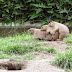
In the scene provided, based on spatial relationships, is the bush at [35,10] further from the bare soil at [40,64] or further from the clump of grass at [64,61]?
the clump of grass at [64,61]

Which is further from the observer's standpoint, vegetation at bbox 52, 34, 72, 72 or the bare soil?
vegetation at bbox 52, 34, 72, 72

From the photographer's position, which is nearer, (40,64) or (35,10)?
(40,64)

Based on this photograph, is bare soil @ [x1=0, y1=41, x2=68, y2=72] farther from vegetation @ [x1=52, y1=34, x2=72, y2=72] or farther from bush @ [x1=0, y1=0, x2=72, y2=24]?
bush @ [x1=0, y1=0, x2=72, y2=24]

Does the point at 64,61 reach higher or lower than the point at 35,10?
lower

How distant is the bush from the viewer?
10.7m

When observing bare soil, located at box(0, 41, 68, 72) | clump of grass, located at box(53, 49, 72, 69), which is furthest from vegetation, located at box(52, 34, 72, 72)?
bare soil, located at box(0, 41, 68, 72)

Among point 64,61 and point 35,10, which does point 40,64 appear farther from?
point 35,10

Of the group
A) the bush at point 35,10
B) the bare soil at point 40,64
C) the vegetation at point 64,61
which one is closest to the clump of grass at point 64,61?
the vegetation at point 64,61

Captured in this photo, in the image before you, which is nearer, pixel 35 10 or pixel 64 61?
pixel 64 61

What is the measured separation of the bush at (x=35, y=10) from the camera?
1068cm

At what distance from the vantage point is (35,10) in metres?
10.9

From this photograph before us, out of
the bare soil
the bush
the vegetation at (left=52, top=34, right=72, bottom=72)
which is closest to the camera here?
the bare soil

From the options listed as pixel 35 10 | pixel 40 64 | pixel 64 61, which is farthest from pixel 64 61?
pixel 35 10

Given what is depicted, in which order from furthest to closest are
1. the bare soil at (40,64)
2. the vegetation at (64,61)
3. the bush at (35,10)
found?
the bush at (35,10)
the vegetation at (64,61)
the bare soil at (40,64)
